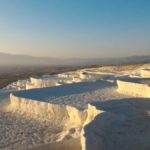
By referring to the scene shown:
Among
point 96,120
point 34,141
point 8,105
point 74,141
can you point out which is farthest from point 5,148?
Result: point 8,105

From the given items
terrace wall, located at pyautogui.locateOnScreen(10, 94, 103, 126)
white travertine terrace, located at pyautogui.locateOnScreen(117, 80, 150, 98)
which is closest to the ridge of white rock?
terrace wall, located at pyautogui.locateOnScreen(10, 94, 103, 126)

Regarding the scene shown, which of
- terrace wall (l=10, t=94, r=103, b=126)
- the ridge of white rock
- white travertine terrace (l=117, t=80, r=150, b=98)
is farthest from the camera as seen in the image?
white travertine terrace (l=117, t=80, r=150, b=98)

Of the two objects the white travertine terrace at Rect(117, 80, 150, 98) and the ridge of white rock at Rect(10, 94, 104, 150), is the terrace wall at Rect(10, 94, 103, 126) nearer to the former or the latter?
A: the ridge of white rock at Rect(10, 94, 104, 150)

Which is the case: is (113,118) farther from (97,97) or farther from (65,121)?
(97,97)

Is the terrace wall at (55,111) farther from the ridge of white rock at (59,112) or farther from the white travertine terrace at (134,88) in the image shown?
the white travertine terrace at (134,88)

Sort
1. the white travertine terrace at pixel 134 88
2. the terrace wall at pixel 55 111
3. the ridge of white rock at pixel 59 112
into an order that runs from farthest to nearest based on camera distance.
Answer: the white travertine terrace at pixel 134 88
the terrace wall at pixel 55 111
the ridge of white rock at pixel 59 112

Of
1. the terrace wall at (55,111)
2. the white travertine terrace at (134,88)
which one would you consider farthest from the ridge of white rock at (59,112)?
the white travertine terrace at (134,88)

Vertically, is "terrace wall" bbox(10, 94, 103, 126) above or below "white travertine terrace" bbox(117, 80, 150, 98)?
below

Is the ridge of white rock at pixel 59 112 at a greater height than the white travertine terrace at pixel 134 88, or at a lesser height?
lesser
